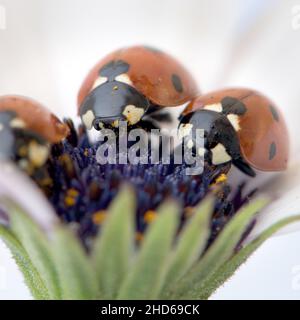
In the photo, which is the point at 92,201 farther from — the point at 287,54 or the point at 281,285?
the point at 287,54

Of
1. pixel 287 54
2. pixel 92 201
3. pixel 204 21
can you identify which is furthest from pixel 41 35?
pixel 92 201

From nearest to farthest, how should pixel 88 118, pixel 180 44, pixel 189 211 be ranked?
1. pixel 189 211
2. pixel 88 118
3. pixel 180 44

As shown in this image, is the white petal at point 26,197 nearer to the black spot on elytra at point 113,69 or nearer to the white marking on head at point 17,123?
the white marking on head at point 17,123

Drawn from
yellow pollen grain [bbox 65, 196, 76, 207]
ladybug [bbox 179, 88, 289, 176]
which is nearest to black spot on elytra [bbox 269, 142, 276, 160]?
ladybug [bbox 179, 88, 289, 176]

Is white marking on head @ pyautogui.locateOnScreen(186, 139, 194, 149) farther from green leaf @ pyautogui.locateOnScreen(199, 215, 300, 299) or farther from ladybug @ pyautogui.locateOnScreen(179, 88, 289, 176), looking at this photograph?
green leaf @ pyautogui.locateOnScreen(199, 215, 300, 299)

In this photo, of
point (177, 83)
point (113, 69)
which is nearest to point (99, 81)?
point (113, 69)

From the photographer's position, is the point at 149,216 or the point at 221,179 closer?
the point at 149,216

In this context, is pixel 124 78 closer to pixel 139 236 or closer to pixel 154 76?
pixel 154 76
